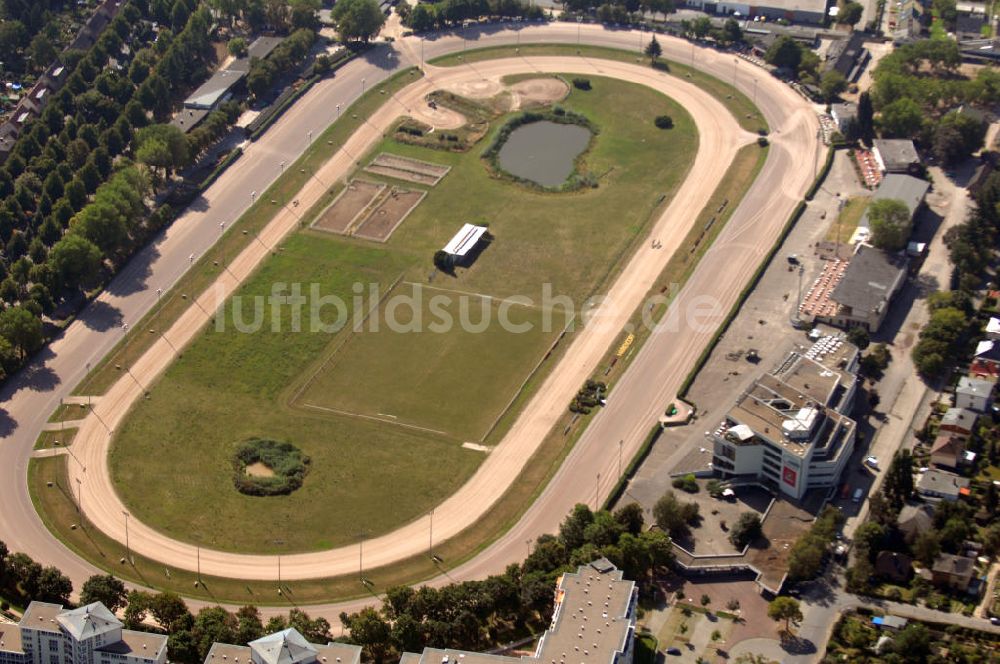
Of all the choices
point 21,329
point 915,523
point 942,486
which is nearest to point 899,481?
point 942,486

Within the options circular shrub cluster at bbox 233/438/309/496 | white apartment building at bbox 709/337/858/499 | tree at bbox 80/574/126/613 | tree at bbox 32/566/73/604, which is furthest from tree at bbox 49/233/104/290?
white apartment building at bbox 709/337/858/499

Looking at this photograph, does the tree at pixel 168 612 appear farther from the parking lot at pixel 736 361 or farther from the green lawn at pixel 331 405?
the parking lot at pixel 736 361

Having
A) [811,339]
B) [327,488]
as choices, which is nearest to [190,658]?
[327,488]

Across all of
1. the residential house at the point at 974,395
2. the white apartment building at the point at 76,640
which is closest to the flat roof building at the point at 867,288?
the residential house at the point at 974,395

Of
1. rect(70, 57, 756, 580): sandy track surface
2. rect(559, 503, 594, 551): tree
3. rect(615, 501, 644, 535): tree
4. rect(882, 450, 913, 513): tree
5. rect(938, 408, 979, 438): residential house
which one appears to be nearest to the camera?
rect(559, 503, 594, 551): tree

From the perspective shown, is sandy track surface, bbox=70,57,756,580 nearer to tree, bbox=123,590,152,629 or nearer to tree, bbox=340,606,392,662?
tree, bbox=123,590,152,629

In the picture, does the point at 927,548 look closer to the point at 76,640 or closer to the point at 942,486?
the point at 942,486

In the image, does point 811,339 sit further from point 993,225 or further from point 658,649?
point 658,649
